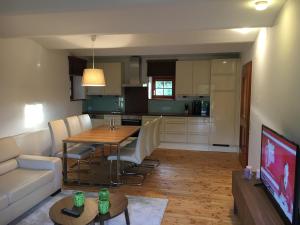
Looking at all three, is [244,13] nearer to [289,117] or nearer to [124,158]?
[289,117]

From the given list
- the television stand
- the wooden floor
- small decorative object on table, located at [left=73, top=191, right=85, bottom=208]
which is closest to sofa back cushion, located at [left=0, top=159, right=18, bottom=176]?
the wooden floor

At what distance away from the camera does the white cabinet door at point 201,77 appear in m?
6.36

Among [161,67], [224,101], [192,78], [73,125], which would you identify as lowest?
[73,125]

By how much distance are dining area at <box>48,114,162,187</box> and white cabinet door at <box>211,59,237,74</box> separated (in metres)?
2.33

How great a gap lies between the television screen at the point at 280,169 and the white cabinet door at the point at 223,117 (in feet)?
11.9

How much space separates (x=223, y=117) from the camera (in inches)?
244

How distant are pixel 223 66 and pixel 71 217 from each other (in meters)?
5.03

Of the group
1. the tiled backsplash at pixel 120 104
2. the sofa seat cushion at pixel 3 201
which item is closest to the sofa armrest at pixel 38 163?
the sofa seat cushion at pixel 3 201

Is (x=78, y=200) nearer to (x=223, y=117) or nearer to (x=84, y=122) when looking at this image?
(x=84, y=122)

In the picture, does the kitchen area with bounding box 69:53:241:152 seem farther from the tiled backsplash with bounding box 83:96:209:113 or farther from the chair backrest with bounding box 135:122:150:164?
the chair backrest with bounding box 135:122:150:164

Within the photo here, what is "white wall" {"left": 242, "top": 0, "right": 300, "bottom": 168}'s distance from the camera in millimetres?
2146

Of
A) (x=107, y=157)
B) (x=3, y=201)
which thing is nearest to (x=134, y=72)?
(x=107, y=157)

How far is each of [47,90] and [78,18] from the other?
2552 mm

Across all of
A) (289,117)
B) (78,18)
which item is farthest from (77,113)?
(289,117)
